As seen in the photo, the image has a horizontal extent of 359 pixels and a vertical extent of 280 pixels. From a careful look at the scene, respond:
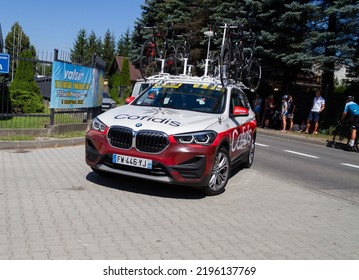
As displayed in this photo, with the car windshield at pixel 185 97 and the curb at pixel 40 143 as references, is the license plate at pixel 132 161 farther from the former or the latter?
the curb at pixel 40 143

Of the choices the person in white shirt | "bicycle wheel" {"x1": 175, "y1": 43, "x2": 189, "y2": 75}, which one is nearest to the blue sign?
"bicycle wheel" {"x1": 175, "y1": 43, "x2": 189, "y2": 75}

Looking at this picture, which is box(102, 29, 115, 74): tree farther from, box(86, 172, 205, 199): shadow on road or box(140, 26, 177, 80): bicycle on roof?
box(86, 172, 205, 199): shadow on road

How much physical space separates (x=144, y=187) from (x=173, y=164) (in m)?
1.10

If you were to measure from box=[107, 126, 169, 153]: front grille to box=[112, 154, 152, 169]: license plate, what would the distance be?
5.2 inches

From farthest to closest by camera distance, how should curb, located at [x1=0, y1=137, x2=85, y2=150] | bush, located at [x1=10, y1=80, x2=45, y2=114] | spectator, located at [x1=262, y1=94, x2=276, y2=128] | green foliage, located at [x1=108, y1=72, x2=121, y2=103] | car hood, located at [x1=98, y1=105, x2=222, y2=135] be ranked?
green foliage, located at [x1=108, y1=72, x2=121, y2=103] < spectator, located at [x1=262, y1=94, x2=276, y2=128] < bush, located at [x1=10, y1=80, x2=45, y2=114] < curb, located at [x1=0, y1=137, x2=85, y2=150] < car hood, located at [x1=98, y1=105, x2=222, y2=135]

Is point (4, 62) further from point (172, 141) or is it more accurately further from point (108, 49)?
point (108, 49)

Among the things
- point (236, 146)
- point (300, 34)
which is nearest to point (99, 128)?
point (236, 146)

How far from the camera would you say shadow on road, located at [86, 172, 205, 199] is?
6332 millimetres

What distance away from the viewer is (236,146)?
286 inches

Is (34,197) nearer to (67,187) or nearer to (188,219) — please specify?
(67,187)

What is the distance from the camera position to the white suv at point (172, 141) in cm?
572

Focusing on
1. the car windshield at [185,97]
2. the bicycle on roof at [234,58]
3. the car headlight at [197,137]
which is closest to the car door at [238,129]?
the car windshield at [185,97]

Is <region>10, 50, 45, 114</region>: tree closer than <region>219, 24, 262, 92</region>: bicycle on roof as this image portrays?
No

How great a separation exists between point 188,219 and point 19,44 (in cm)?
6514
